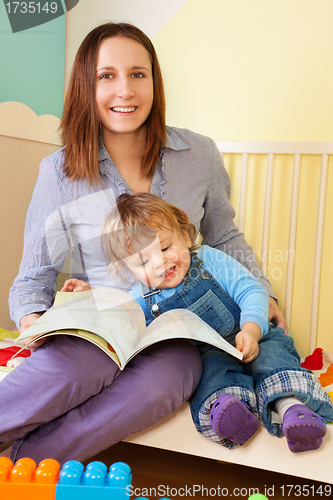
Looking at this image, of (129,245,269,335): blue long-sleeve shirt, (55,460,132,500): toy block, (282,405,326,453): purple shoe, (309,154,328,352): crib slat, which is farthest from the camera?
(309,154,328,352): crib slat

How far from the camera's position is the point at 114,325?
642 mm

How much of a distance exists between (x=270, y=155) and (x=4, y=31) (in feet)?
2.41

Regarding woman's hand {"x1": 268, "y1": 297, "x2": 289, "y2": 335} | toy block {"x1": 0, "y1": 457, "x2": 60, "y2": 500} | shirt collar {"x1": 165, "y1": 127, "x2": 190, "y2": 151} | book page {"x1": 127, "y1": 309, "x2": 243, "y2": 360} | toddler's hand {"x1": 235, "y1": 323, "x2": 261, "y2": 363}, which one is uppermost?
shirt collar {"x1": 165, "y1": 127, "x2": 190, "y2": 151}

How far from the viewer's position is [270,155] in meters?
1.16

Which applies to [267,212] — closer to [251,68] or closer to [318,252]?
[318,252]

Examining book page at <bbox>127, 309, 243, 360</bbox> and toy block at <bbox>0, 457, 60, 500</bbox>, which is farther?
book page at <bbox>127, 309, 243, 360</bbox>

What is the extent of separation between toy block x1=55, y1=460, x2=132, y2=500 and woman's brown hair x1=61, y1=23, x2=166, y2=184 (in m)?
0.57

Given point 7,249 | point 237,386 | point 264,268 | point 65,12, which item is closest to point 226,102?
point 264,268

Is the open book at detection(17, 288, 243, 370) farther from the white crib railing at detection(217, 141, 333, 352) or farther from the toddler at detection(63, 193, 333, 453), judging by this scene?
the white crib railing at detection(217, 141, 333, 352)

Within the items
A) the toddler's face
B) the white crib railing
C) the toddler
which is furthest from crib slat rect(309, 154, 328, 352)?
the toddler's face

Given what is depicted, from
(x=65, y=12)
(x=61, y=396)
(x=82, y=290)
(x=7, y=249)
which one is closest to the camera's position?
(x=61, y=396)

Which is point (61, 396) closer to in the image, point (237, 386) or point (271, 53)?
point (237, 386)

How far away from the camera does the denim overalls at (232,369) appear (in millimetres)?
628

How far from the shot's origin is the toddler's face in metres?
0.75
